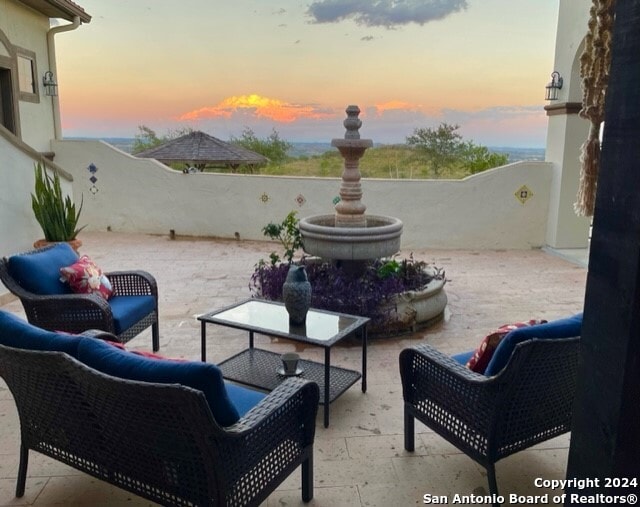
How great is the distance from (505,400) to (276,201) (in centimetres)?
629

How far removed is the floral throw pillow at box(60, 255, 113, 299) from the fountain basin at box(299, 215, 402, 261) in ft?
5.69

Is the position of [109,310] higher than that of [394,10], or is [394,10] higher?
[394,10]

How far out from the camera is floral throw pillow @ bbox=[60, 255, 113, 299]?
3342mm

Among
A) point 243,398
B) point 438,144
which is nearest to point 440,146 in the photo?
point 438,144

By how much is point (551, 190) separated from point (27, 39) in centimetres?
840

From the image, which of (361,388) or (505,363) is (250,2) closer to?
(361,388)

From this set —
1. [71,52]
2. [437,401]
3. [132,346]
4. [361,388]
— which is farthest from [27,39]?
[437,401]

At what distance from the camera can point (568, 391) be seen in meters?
A: 2.15

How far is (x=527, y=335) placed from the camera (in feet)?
6.40

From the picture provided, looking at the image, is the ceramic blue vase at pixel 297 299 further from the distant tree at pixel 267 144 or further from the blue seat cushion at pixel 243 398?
the distant tree at pixel 267 144

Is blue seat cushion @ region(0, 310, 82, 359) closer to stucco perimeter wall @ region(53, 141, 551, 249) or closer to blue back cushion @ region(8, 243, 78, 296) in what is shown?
blue back cushion @ region(8, 243, 78, 296)

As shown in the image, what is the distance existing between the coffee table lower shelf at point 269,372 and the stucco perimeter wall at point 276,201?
182 inches

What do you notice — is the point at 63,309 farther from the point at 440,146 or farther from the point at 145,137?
the point at 145,137

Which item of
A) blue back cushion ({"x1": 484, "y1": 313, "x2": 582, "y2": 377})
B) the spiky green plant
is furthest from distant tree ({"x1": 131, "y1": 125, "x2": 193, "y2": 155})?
blue back cushion ({"x1": 484, "y1": 313, "x2": 582, "y2": 377})
